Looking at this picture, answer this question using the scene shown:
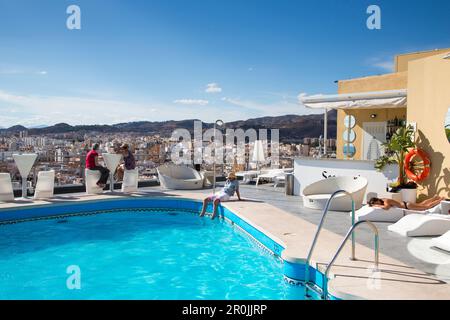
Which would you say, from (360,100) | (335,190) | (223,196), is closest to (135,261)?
(223,196)

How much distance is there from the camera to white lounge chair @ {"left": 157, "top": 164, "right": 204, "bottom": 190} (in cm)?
1105

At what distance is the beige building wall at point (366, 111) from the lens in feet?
40.1

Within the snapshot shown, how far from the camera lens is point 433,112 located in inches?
300

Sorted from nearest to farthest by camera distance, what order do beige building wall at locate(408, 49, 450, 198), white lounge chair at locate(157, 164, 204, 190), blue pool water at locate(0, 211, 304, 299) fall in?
1. blue pool water at locate(0, 211, 304, 299)
2. beige building wall at locate(408, 49, 450, 198)
3. white lounge chair at locate(157, 164, 204, 190)

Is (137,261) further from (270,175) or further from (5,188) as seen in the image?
(270,175)

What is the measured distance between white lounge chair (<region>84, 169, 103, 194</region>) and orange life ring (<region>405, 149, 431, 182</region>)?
705cm

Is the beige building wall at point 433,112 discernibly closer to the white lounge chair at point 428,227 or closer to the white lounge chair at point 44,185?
the white lounge chair at point 428,227

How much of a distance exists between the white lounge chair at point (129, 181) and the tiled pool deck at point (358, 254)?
194cm

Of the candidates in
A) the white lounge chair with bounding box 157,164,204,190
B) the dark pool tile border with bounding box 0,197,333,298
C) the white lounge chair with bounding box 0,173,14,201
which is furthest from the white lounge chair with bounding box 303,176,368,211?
the white lounge chair with bounding box 0,173,14,201

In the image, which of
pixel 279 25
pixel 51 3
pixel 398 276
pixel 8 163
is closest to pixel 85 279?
pixel 398 276

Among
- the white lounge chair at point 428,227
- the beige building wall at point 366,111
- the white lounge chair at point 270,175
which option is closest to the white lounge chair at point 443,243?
the white lounge chair at point 428,227

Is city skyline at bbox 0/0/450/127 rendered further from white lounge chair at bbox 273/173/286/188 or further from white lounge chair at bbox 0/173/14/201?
Result: white lounge chair at bbox 0/173/14/201

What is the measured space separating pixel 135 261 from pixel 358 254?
3.05 meters

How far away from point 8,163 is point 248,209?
5.78 meters
